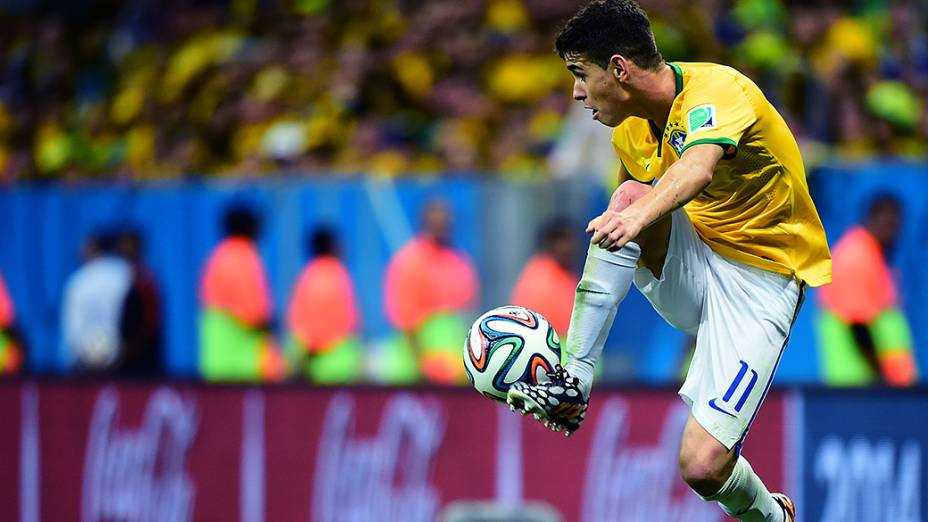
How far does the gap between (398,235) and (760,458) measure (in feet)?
8.62

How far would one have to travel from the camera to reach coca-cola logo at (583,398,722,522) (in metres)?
7.29

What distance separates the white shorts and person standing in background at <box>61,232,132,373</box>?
5.18 metres

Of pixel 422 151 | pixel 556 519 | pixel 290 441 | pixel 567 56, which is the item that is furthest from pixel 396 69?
pixel 567 56

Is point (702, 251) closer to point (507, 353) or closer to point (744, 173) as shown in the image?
point (744, 173)

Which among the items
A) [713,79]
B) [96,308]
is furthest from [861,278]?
[96,308]

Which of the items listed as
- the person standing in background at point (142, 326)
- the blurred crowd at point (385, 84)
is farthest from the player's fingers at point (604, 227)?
the person standing in background at point (142, 326)

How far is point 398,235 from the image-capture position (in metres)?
8.82

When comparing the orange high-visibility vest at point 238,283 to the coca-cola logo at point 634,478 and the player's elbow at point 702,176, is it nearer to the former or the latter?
the coca-cola logo at point 634,478

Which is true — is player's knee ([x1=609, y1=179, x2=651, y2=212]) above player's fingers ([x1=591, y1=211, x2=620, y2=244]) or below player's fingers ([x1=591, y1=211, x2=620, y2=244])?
above

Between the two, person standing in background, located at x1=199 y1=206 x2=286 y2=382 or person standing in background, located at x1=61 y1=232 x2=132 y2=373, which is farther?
person standing in background, located at x1=61 y1=232 x2=132 y2=373

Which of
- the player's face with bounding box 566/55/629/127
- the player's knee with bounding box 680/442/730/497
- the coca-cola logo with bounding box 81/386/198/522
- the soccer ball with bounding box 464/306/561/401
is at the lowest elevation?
the coca-cola logo with bounding box 81/386/198/522

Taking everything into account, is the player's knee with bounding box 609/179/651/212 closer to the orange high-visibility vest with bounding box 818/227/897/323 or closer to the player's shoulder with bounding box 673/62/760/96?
the player's shoulder with bounding box 673/62/760/96

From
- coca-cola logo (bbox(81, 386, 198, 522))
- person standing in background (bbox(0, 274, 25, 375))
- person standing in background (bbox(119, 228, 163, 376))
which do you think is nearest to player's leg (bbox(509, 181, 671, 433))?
coca-cola logo (bbox(81, 386, 198, 522))

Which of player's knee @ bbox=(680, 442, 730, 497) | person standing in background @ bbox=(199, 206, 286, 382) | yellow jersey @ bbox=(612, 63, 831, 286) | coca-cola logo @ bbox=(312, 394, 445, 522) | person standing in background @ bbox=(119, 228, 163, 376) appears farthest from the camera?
person standing in background @ bbox=(119, 228, 163, 376)
